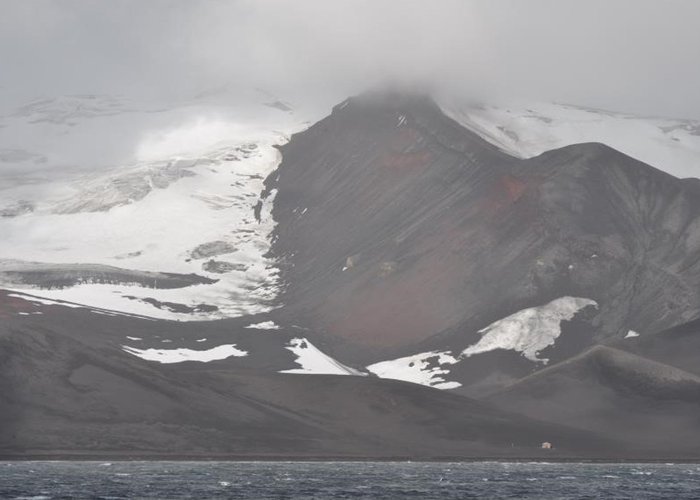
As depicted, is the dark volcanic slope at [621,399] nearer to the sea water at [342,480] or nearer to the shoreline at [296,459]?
the shoreline at [296,459]

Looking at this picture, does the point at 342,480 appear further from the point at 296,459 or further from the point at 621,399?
the point at 621,399

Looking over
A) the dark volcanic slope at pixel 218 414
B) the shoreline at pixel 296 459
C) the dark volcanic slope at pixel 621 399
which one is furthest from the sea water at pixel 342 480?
the dark volcanic slope at pixel 621 399

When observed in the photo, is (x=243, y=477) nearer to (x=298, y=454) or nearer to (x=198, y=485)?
(x=198, y=485)

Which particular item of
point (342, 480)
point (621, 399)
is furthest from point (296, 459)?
point (621, 399)

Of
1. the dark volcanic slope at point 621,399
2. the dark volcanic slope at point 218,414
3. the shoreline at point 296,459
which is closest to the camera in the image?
the shoreline at point 296,459

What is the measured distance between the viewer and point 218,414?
178m

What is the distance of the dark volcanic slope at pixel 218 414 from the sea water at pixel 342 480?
38.6ft

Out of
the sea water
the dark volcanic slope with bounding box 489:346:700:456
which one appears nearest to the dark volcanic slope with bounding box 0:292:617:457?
the dark volcanic slope with bounding box 489:346:700:456

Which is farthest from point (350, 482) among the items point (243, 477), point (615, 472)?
point (615, 472)

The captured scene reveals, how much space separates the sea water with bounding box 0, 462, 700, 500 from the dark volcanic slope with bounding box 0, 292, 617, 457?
38.6 ft

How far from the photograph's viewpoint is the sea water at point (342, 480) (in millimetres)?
107812

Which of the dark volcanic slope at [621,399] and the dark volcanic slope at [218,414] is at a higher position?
the dark volcanic slope at [621,399]

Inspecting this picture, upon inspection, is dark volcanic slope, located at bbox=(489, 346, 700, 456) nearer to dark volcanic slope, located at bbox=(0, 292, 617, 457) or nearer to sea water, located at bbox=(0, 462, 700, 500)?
dark volcanic slope, located at bbox=(0, 292, 617, 457)

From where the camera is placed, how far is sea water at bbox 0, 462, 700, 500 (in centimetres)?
10781
